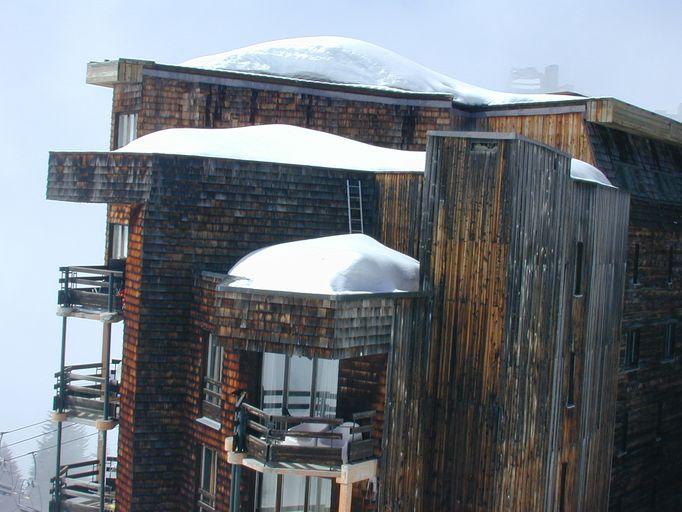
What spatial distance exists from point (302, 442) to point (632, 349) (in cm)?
1105

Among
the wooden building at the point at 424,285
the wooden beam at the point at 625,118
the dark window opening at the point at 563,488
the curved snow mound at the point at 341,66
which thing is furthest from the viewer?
the curved snow mound at the point at 341,66

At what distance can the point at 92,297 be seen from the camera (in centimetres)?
1731

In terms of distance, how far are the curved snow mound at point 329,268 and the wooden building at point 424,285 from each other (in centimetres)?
66

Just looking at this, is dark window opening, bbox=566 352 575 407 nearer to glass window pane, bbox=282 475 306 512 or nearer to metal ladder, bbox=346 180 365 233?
metal ladder, bbox=346 180 365 233

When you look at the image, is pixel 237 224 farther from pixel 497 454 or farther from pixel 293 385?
pixel 497 454

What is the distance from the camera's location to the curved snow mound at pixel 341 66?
22375 mm

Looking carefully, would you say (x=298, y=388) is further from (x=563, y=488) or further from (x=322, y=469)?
(x=563, y=488)

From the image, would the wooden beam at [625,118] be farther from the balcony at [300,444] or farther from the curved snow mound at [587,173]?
the balcony at [300,444]

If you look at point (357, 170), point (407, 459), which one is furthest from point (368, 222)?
point (407, 459)

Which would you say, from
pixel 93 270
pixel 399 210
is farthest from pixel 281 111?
pixel 93 270

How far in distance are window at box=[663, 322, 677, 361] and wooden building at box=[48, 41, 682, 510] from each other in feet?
6.59

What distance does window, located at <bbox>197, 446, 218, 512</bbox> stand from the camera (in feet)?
51.6

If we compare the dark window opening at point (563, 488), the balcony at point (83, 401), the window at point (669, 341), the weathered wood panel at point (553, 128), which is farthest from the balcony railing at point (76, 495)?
the window at point (669, 341)

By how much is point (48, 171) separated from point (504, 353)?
1020 cm
